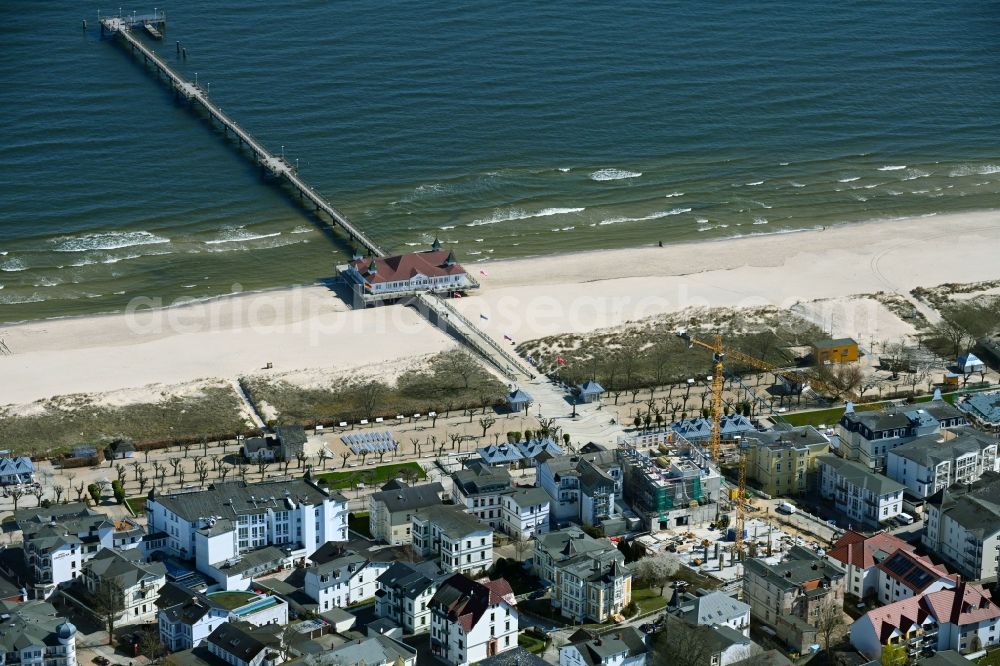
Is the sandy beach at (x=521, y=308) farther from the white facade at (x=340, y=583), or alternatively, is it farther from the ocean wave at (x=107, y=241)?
the white facade at (x=340, y=583)

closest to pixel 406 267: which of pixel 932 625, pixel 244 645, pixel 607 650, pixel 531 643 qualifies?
pixel 531 643

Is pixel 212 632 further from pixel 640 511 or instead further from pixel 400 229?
pixel 400 229

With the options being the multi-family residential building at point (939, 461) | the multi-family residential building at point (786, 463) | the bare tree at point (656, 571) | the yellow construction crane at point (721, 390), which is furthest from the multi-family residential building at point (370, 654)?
the multi-family residential building at point (939, 461)

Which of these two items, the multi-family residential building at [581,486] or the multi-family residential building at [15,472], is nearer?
the multi-family residential building at [581,486]

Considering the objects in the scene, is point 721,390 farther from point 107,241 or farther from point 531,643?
point 107,241

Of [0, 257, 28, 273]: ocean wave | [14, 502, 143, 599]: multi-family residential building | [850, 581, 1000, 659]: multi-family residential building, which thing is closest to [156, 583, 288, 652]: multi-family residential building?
[14, 502, 143, 599]: multi-family residential building

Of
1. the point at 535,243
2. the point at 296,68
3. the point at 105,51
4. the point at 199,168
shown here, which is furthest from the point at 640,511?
the point at 105,51

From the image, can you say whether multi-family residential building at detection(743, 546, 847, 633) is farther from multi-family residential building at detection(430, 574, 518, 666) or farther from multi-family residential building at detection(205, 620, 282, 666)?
multi-family residential building at detection(205, 620, 282, 666)
